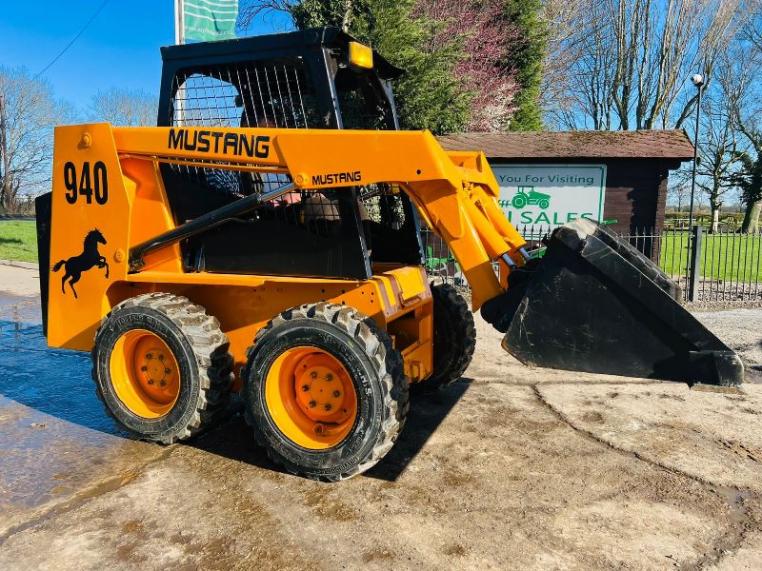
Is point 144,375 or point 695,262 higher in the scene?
point 695,262

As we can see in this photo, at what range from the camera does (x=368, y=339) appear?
342 centimetres

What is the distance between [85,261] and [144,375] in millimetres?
918

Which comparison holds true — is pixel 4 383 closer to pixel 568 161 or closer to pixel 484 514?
pixel 484 514

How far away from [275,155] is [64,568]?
240 cm

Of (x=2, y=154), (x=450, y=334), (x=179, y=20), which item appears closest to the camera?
(x=450, y=334)

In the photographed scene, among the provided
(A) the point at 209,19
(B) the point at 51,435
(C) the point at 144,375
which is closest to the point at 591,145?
(A) the point at 209,19

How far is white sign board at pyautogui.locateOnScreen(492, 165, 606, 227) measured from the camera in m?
11.6

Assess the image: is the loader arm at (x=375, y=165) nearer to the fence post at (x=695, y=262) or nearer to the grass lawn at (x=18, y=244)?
the fence post at (x=695, y=262)

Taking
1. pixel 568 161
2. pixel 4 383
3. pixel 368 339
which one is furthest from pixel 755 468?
pixel 568 161

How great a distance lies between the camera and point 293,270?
3963 millimetres

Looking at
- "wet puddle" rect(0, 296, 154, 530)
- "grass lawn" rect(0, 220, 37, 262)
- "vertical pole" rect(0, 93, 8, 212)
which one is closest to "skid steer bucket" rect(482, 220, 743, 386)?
"wet puddle" rect(0, 296, 154, 530)

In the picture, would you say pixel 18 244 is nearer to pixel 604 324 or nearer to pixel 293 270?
pixel 293 270

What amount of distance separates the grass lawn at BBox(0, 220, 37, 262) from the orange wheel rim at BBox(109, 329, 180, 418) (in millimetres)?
14959

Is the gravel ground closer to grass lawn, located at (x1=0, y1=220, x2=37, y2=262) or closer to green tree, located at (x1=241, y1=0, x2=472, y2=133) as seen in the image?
green tree, located at (x1=241, y1=0, x2=472, y2=133)
